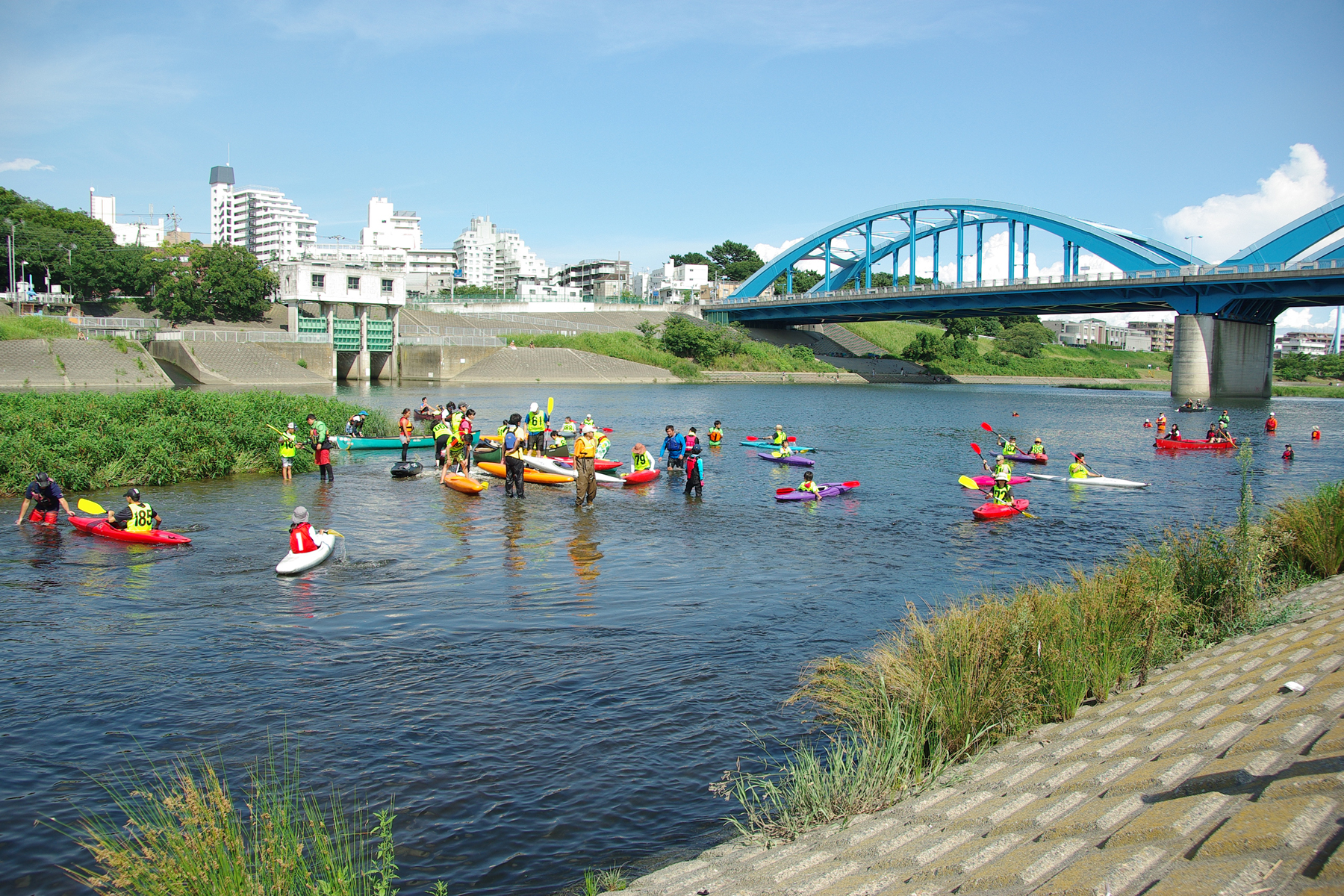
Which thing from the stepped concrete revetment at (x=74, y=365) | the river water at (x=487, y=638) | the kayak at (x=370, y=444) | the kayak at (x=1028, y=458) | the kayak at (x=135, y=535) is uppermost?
the stepped concrete revetment at (x=74, y=365)

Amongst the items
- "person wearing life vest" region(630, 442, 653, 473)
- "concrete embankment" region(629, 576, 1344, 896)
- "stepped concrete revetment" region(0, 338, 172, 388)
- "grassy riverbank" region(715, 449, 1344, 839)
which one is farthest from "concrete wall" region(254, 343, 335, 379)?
"concrete embankment" region(629, 576, 1344, 896)

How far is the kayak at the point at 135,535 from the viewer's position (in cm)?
1745

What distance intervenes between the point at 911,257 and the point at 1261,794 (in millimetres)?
115009

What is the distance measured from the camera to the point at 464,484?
80.3 ft

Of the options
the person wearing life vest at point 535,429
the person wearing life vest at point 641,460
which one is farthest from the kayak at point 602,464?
the person wearing life vest at point 641,460

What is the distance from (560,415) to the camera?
171 feet

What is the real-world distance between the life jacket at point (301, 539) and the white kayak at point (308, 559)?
6cm

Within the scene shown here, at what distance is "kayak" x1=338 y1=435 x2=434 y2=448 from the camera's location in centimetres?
3328

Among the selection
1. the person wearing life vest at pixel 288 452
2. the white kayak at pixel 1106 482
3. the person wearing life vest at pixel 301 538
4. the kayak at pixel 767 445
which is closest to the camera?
the person wearing life vest at pixel 301 538

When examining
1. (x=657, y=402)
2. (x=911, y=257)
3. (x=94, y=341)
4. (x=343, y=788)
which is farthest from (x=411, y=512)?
(x=911, y=257)

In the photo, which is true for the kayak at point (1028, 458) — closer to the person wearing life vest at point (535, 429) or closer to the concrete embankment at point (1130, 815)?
the person wearing life vest at point (535, 429)

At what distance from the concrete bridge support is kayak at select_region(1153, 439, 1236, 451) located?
43905 millimetres

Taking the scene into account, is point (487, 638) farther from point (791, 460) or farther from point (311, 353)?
point (311, 353)

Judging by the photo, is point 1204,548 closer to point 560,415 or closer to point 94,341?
point 560,415
